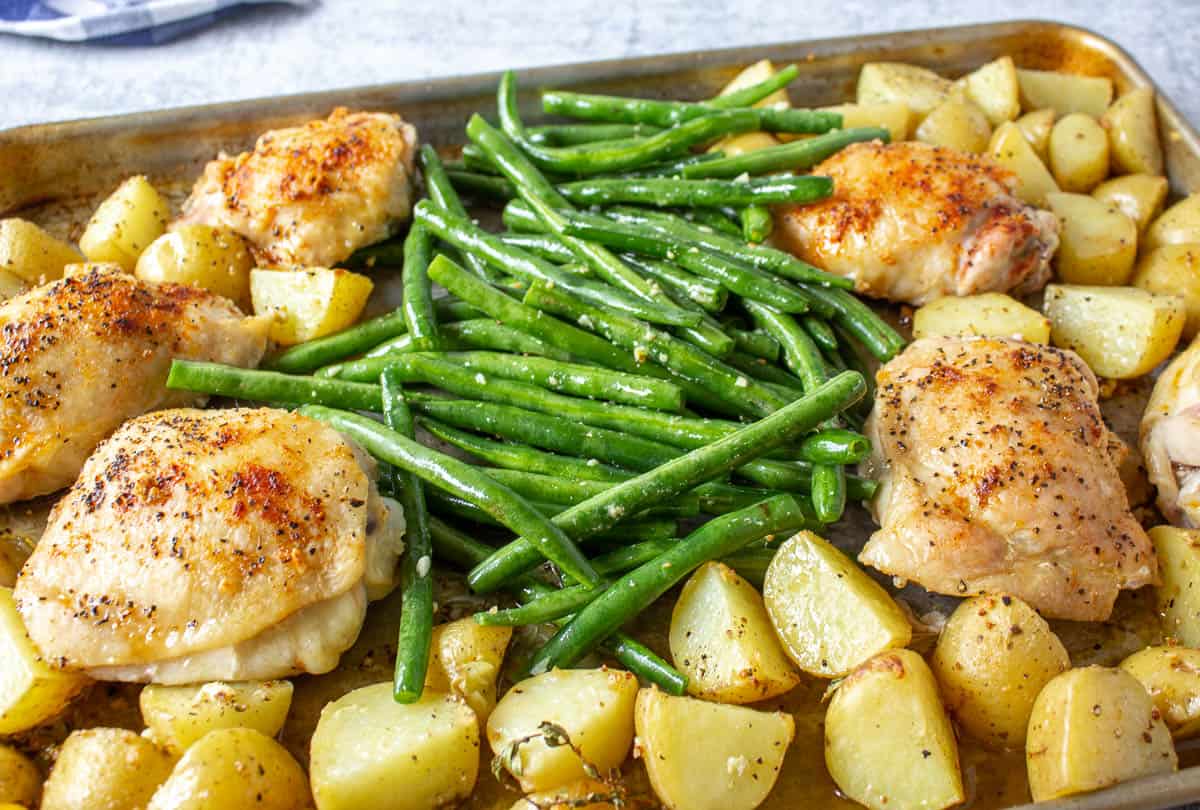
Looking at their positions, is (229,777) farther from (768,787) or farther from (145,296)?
(145,296)

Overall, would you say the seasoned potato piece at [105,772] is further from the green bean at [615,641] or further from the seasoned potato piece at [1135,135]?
the seasoned potato piece at [1135,135]

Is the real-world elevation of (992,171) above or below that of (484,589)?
above

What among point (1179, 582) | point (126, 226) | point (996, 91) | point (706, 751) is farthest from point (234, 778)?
point (996, 91)

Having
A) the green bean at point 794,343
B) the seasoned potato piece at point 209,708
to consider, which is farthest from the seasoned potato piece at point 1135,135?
the seasoned potato piece at point 209,708

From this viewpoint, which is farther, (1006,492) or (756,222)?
(756,222)

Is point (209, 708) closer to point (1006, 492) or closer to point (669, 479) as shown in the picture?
point (669, 479)

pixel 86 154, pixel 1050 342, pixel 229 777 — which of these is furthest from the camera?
pixel 86 154

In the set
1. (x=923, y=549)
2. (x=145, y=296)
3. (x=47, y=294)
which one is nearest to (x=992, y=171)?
(x=923, y=549)

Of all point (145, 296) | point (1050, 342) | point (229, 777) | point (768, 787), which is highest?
point (145, 296)
